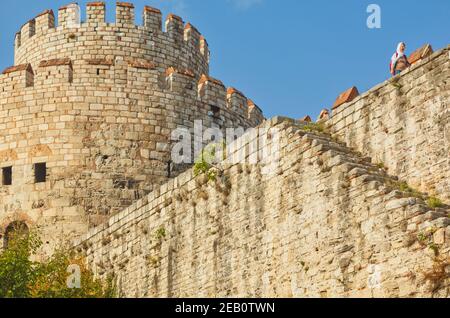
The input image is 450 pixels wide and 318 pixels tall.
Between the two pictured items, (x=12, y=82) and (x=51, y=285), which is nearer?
(x=51, y=285)

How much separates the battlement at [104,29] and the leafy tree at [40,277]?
5.01 meters

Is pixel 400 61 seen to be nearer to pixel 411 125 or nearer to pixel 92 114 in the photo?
pixel 411 125

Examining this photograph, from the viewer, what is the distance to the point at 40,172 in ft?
76.5

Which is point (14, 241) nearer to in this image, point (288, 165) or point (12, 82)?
point (12, 82)

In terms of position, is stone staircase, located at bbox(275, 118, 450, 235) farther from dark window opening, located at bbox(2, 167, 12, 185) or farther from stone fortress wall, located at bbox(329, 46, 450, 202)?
dark window opening, located at bbox(2, 167, 12, 185)

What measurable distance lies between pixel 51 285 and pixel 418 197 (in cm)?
755

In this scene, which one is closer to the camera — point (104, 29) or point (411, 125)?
point (411, 125)

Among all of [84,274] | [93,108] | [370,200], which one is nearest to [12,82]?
[93,108]

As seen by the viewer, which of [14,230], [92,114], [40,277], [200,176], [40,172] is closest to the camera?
[200,176]

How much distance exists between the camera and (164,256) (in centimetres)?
1917

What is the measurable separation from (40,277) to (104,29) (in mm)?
6676

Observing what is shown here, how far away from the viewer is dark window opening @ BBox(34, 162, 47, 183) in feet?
76.3

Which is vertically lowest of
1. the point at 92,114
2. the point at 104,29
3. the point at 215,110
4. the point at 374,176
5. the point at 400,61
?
the point at 374,176

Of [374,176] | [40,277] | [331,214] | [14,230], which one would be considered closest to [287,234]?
[331,214]
